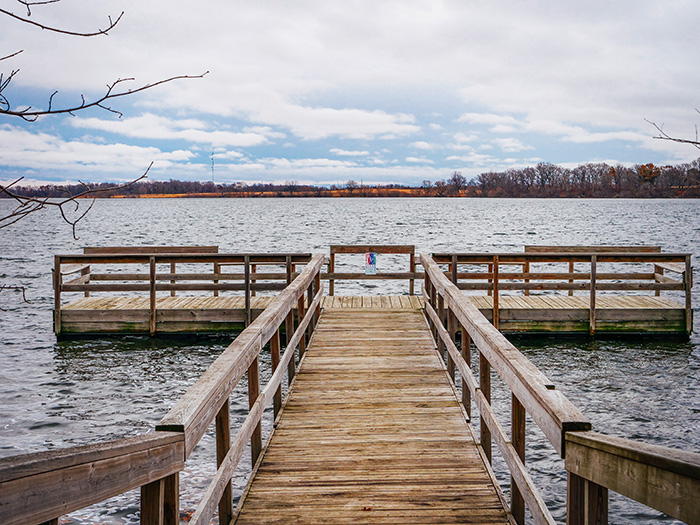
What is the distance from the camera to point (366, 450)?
4.10 meters

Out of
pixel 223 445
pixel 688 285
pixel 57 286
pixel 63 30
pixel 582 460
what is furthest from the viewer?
pixel 57 286

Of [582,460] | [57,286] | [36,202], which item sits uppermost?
[36,202]

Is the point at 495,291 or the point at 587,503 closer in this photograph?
the point at 587,503

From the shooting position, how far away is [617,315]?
11.0m

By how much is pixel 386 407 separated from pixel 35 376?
7735 mm

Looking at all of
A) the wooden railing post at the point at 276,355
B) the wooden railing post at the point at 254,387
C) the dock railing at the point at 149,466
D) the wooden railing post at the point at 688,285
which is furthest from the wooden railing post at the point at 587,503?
the wooden railing post at the point at 688,285

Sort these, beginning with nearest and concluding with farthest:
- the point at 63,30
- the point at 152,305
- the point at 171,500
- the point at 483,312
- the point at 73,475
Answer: the point at 73,475
the point at 63,30
the point at 171,500
the point at 483,312
the point at 152,305

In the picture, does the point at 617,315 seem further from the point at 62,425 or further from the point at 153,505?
the point at 153,505

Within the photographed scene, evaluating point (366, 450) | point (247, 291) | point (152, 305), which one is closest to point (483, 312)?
Answer: point (247, 291)

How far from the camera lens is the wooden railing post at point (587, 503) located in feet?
6.25

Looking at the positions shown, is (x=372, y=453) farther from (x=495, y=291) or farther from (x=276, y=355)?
(x=495, y=291)

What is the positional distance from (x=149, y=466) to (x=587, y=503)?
1450 millimetres

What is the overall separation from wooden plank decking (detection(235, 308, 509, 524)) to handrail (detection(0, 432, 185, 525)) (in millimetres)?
1519

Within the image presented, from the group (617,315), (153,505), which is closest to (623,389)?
(617,315)
